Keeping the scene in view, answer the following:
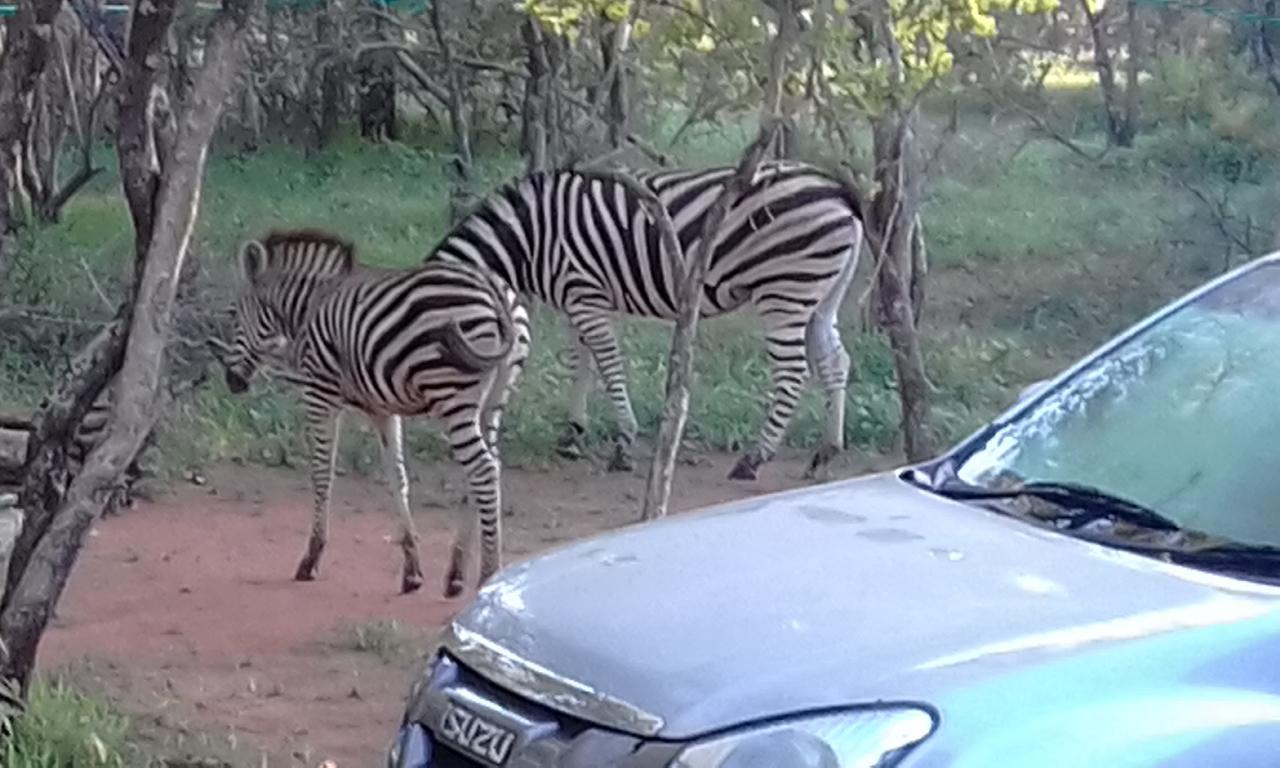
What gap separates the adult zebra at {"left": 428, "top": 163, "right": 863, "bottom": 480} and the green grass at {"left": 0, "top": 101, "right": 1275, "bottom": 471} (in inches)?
21.7

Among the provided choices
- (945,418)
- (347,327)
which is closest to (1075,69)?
(945,418)

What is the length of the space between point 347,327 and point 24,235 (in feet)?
22.2

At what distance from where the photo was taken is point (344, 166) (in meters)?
20.3

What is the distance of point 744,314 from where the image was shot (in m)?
14.1

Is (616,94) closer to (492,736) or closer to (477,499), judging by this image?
(477,499)

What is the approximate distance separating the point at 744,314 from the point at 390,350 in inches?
235

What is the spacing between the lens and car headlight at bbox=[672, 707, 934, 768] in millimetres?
3111

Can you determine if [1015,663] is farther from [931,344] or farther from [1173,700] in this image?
[931,344]

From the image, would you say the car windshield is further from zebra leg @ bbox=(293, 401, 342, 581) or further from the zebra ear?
the zebra ear

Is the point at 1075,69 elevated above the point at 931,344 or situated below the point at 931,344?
above

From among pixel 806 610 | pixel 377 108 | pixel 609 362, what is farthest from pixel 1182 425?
pixel 377 108

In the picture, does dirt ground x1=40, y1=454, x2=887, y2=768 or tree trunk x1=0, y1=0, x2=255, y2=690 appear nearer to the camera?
tree trunk x1=0, y1=0, x2=255, y2=690

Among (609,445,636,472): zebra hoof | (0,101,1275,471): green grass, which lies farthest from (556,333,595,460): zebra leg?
(609,445,636,472): zebra hoof

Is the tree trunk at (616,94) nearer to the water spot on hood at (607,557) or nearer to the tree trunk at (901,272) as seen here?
the tree trunk at (901,272)
